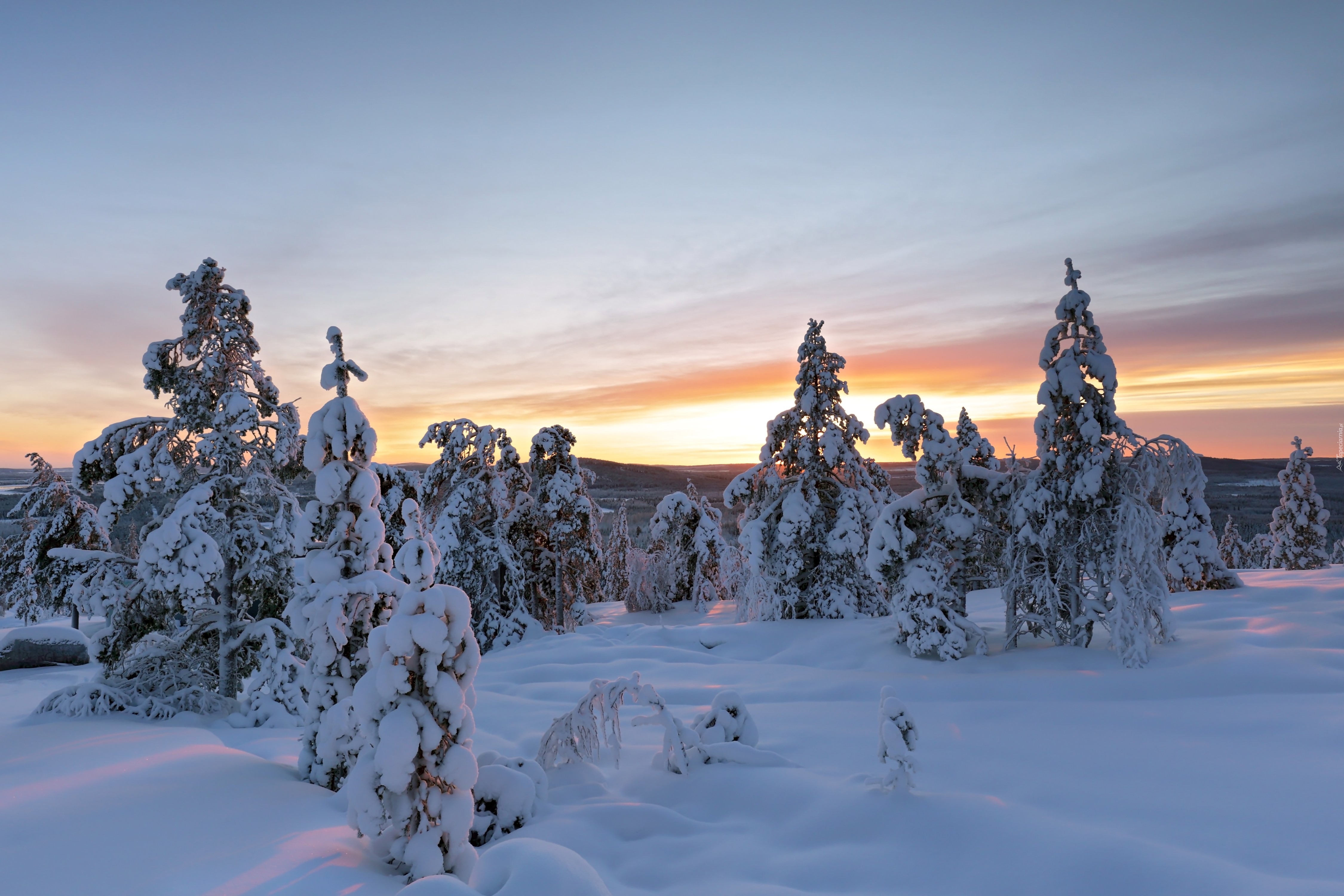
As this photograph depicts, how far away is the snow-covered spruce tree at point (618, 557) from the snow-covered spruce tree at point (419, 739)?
29.1 meters

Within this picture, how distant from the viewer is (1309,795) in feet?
18.9

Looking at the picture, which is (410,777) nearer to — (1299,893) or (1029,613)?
(1299,893)

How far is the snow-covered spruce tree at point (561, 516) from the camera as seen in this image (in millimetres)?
21500

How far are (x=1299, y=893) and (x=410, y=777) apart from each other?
6.23 m

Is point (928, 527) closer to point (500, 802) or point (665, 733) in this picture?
point (665, 733)

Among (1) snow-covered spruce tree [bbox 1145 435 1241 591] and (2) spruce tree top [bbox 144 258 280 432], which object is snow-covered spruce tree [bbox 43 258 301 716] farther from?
(1) snow-covered spruce tree [bbox 1145 435 1241 591]

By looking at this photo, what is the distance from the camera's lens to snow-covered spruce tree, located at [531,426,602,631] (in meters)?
21.5

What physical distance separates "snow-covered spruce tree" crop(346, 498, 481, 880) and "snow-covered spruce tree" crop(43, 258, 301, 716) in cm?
743

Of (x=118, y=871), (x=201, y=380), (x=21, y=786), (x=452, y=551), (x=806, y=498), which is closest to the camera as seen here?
(x=118, y=871)

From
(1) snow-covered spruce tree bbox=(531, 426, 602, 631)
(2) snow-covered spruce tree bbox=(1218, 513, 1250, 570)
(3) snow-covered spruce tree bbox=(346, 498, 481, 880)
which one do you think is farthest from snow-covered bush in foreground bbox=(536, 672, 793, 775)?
(2) snow-covered spruce tree bbox=(1218, 513, 1250, 570)

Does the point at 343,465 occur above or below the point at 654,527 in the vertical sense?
above

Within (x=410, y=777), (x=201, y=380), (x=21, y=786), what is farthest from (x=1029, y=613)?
(x=201, y=380)

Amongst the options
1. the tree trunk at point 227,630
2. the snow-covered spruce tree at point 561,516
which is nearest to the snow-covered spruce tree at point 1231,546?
the snow-covered spruce tree at point 561,516

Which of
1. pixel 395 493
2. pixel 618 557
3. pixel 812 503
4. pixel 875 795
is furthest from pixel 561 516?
pixel 618 557
